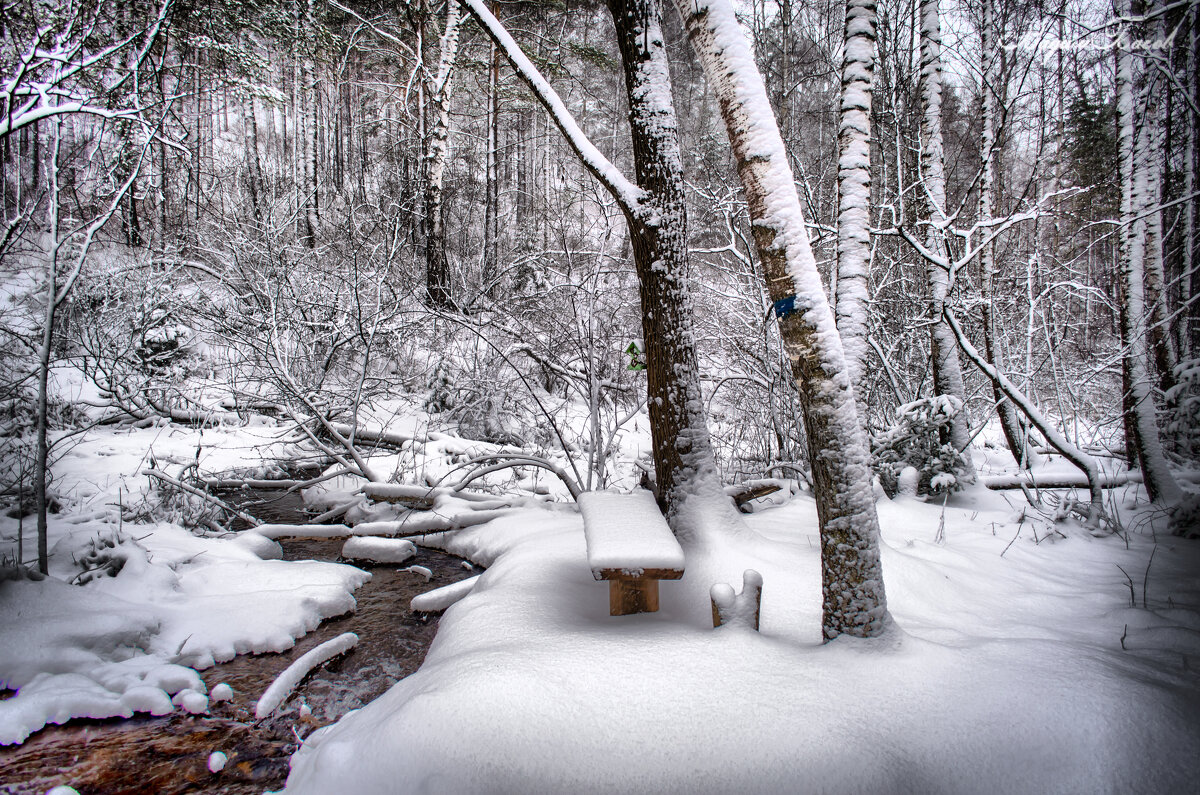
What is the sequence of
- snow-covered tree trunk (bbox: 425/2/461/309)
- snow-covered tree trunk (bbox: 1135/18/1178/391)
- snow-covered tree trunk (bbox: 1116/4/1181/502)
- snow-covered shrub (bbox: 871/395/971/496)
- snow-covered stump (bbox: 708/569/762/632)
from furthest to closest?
snow-covered tree trunk (bbox: 425/2/461/309) < snow-covered shrub (bbox: 871/395/971/496) < snow-covered tree trunk (bbox: 1135/18/1178/391) < snow-covered tree trunk (bbox: 1116/4/1181/502) < snow-covered stump (bbox: 708/569/762/632)

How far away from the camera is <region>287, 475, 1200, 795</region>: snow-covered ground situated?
55.9 inches

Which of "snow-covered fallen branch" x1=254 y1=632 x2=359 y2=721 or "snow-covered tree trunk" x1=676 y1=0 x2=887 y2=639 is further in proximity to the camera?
"snow-covered fallen branch" x1=254 y1=632 x2=359 y2=721

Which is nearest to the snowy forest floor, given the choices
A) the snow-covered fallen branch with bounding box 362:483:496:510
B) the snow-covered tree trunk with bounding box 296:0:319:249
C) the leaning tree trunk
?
the leaning tree trunk

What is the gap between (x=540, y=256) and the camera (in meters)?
7.14

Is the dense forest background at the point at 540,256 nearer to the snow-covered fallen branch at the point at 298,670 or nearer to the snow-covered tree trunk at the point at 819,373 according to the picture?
the snow-covered tree trunk at the point at 819,373

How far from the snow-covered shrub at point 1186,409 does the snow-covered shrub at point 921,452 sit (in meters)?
1.31

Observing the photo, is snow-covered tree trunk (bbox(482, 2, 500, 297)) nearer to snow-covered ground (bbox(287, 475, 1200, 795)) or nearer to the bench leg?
the bench leg

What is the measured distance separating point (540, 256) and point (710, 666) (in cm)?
616

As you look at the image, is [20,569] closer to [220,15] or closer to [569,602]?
[569,602]

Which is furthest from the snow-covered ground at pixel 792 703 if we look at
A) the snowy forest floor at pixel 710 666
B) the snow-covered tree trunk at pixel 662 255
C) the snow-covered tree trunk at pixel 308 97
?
the snow-covered tree trunk at pixel 308 97

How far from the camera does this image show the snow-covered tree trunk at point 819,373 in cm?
190

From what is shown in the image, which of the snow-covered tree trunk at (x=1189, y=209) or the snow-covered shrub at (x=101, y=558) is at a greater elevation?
the snow-covered tree trunk at (x=1189, y=209)

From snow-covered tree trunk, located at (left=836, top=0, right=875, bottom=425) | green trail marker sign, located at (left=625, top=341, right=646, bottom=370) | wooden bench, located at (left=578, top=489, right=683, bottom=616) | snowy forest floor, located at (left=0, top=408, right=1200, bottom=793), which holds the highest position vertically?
snow-covered tree trunk, located at (left=836, top=0, right=875, bottom=425)

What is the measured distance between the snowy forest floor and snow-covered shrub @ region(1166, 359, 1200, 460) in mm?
833
